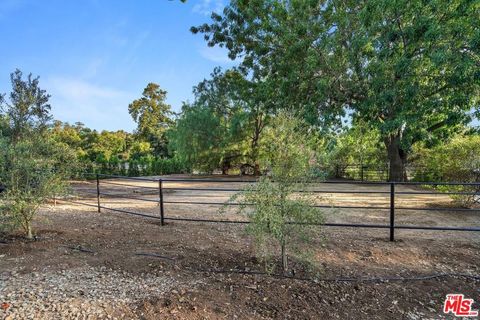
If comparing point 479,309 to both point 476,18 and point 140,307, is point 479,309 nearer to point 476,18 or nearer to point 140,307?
point 140,307

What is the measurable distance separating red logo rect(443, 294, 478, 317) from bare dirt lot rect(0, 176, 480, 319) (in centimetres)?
6

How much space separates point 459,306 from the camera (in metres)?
2.49

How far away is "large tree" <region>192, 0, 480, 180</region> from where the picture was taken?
6945mm

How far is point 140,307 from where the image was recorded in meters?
2.36

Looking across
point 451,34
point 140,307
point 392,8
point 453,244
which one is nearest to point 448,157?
point 451,34

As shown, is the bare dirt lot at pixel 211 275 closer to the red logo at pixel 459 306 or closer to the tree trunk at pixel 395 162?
the red logo at pixel 459 306

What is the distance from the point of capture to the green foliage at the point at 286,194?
2826 mm

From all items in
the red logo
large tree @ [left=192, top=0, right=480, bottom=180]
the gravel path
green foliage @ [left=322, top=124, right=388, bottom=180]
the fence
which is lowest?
the red logo

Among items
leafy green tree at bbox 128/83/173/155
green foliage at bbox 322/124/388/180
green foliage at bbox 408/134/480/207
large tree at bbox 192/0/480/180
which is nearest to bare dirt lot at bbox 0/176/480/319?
green foliage at bbox 408/134/480/207

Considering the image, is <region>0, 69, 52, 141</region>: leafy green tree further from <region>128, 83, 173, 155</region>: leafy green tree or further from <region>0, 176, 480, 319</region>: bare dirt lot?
<region>128, 83, 173, 155</region>: leafy green tree

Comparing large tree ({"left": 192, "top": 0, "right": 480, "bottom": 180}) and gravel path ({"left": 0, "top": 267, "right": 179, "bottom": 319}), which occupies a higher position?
large tree ({"left": 192, "top": 0, "right": 480, "bottom": 180})

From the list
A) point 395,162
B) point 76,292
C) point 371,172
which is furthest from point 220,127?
point 76,292

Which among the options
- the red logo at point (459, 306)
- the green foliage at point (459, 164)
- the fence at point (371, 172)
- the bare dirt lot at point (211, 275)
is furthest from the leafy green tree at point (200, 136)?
the red logo at point (459, 306)

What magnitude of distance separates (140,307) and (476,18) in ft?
29.6
